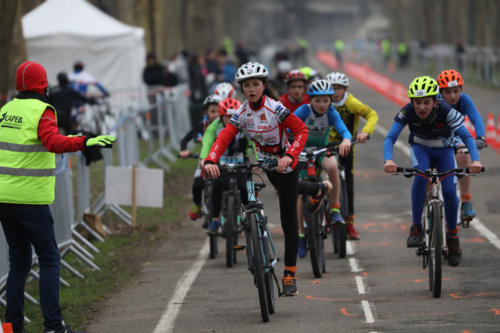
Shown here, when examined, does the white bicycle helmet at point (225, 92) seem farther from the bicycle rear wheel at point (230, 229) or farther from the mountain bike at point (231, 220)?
the bicycle rear wheel at point (230, 229)

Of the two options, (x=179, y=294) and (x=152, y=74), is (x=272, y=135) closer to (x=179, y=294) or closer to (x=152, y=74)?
(x=179, y=294)

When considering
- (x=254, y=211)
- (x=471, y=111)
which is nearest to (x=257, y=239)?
(x=254, y=211)

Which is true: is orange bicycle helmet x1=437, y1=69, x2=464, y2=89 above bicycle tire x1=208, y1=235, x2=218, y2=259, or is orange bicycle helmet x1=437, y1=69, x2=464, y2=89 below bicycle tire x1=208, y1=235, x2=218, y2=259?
above

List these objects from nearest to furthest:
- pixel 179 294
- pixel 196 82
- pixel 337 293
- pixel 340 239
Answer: pixel 337 293 → pixel 179 294 → pixel 340 239 → pixel 196 82

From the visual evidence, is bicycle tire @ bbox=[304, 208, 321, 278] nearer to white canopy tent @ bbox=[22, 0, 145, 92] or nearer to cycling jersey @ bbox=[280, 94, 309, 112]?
cycling jersey @ bbox=[280, 94, 309, 112]

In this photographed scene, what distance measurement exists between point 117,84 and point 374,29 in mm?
134006

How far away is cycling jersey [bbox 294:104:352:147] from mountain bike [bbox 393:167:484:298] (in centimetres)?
162

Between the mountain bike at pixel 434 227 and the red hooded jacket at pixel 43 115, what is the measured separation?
10.9ft

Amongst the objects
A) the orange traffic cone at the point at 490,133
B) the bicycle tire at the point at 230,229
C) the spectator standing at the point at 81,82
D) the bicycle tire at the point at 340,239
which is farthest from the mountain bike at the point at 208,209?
the orange traffic cone at the point at 490,133

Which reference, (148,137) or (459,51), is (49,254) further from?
(459,51)

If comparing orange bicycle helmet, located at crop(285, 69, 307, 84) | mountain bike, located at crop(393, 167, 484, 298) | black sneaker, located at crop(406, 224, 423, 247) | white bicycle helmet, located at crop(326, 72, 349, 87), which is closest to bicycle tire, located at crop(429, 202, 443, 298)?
mountain bike, located at crop(393, 167, 484, 298)

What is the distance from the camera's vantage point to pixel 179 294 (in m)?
11.2

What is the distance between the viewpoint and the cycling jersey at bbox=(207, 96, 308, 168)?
938cm

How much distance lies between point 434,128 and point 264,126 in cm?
220
